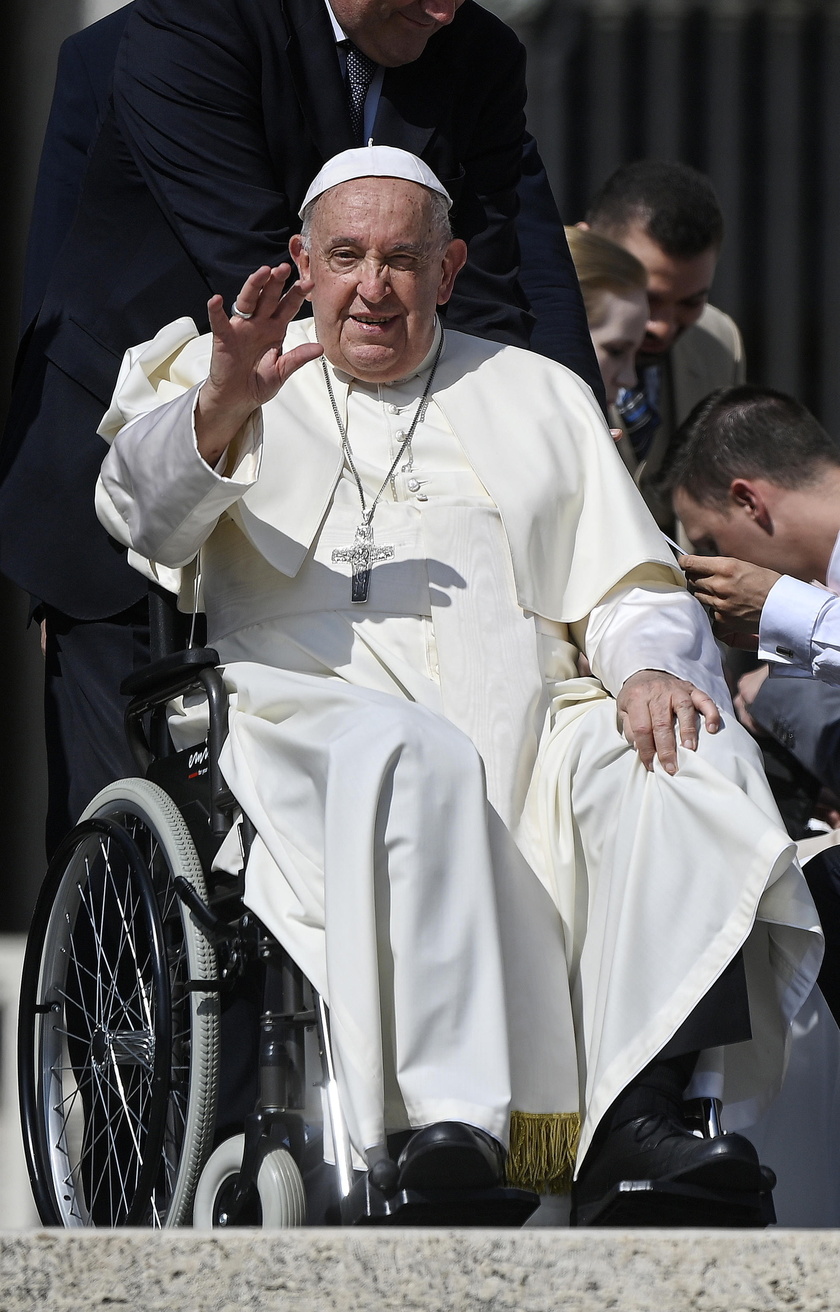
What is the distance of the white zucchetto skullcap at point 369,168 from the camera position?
317 cm

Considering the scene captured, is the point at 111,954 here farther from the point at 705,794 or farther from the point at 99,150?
the point at 99,150

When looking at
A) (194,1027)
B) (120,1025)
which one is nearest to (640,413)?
(120,1025)

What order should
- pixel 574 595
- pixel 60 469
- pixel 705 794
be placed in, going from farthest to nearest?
pixel 60 469
pixel 574 595
pixel 705 794

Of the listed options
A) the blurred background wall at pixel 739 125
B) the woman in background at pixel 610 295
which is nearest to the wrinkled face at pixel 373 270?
the woman in background at pixel 610 295

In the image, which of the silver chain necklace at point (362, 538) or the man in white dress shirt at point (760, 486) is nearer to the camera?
the silver chain necklace at point (362, 538)

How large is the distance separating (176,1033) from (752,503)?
5.68 ft

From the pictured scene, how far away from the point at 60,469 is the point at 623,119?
9.27ft

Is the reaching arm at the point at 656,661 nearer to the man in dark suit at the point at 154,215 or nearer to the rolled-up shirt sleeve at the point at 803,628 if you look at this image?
the rolled-up shirt sleeve at the point at 803,628

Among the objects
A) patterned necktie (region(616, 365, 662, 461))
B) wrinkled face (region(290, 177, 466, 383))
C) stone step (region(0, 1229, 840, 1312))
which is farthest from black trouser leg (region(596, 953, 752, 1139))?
patterned necktie (region(616, 365, 662, 461))

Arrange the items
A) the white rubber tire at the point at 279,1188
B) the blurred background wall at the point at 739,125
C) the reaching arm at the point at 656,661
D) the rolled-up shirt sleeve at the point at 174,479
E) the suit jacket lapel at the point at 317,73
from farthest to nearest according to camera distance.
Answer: the blurred background wall at the point at 739,125
the suit jacket lapel at the point at 317,73
the rolled-up shirt sleeve at the point at 174,479
the reaching arm at the point at 656,661
the white rubber tire at the point at 279,1188

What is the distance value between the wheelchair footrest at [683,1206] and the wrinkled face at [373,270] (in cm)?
149

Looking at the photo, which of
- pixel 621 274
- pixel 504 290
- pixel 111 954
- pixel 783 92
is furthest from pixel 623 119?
pixel 111 954

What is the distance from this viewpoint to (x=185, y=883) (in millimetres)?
2701

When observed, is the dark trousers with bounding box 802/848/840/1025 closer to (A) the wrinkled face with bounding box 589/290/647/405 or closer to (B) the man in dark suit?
(B) the man in dark suit
